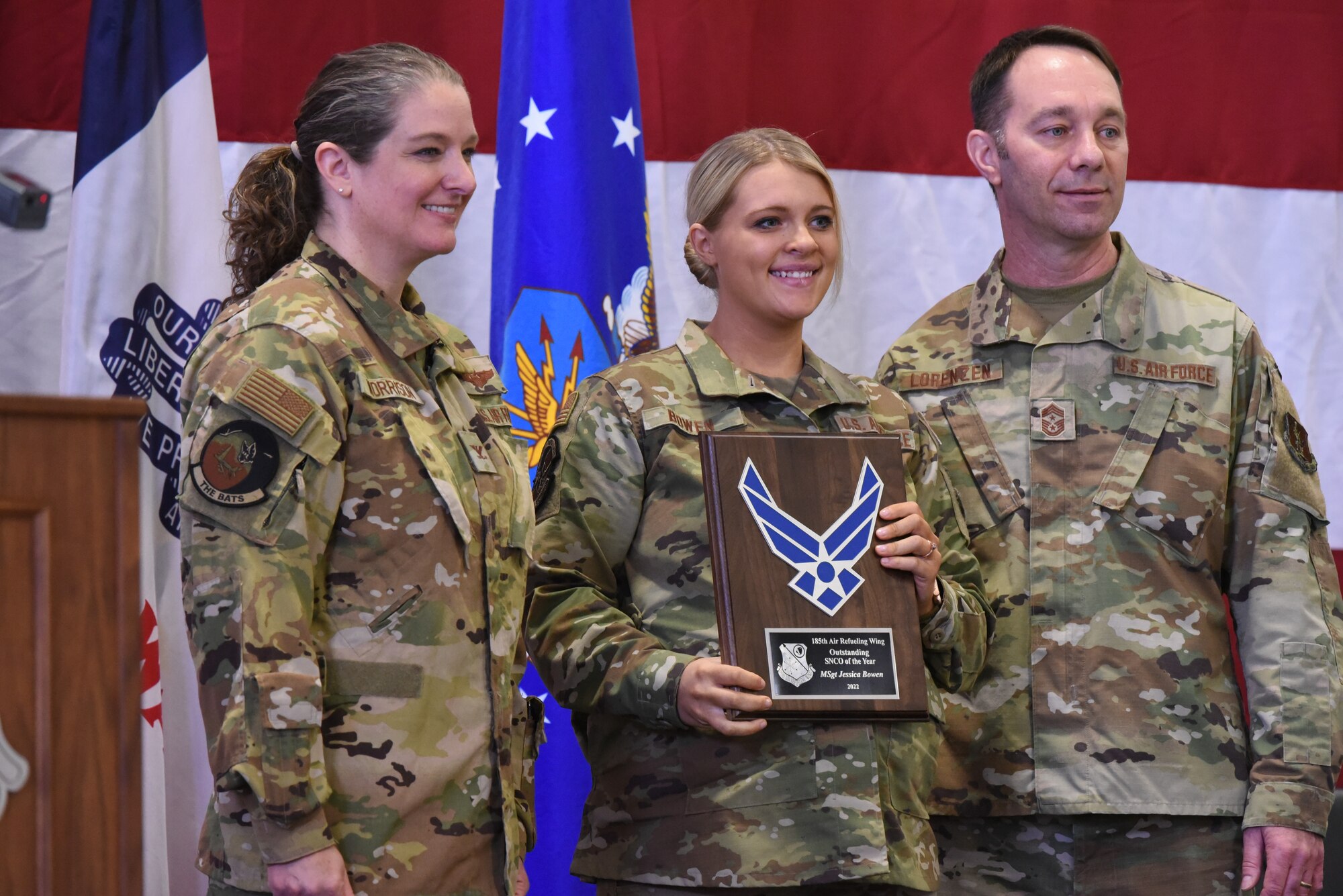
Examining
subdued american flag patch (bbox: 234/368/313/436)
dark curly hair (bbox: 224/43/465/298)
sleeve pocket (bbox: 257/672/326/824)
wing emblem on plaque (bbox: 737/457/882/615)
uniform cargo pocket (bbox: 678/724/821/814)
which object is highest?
dark curly hair (bbox: 224/43/465/298)

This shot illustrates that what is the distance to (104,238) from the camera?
226 centimetres

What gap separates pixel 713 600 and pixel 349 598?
17.5 inches

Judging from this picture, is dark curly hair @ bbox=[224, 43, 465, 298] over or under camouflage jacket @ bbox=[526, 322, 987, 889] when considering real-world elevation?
over

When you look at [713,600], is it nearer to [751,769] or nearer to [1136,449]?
[751,769]

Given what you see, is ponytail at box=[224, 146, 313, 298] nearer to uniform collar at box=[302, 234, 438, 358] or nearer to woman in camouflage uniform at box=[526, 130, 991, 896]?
uniform collar at box=[302, 234, 438, 358]

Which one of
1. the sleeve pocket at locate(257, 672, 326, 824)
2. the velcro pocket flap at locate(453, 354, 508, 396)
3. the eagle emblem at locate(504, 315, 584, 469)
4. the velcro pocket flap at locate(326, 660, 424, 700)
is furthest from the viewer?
the eagle emblem at locate(504, 315, 584, 469)

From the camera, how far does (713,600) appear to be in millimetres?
1705

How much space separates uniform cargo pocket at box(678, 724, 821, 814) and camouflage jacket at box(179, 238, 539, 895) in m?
0.20

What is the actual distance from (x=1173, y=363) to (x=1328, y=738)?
53 centimetres

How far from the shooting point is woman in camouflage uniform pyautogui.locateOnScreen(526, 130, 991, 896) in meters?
1.61

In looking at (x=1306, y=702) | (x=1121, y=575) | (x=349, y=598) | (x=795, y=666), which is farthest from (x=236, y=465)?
(x=1306, y=702)

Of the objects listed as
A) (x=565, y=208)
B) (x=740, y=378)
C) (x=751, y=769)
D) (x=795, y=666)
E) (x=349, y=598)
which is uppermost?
(x=565, y=208)

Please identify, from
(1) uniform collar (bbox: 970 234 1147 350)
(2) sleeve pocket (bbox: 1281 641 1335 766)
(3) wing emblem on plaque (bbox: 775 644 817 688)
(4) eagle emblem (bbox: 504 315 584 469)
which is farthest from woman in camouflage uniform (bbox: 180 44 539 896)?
(2) sleeve pocket (bbox: 1281 641 1335 766)

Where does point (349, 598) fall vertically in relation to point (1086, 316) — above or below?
below
